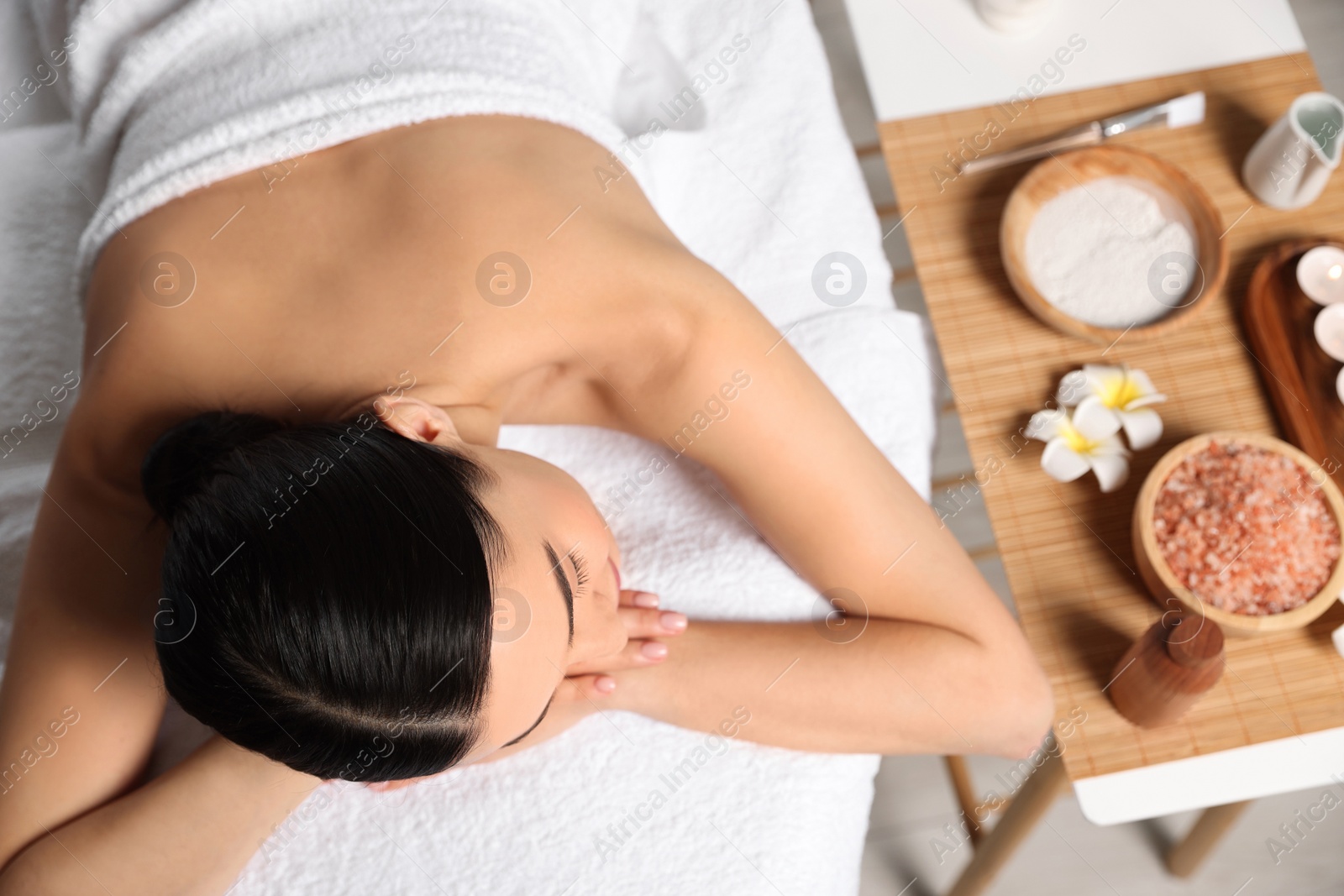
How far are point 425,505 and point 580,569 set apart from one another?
0.15 meters

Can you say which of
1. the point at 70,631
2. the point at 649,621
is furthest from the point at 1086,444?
the point at 70,631

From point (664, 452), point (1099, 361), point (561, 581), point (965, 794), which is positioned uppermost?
point (561, 581)

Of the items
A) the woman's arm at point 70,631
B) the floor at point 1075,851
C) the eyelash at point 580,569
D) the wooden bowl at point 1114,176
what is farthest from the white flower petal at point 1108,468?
the woman's arm at point 70,631

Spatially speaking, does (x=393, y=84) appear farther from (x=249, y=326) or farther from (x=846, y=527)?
(x=846, y=527)

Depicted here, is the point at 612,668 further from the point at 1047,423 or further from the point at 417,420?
the point at 1047,423

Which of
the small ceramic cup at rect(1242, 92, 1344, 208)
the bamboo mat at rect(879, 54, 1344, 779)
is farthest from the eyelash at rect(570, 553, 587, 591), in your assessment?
the small ceramic cup at rect(1242, 92, 1344, 208)

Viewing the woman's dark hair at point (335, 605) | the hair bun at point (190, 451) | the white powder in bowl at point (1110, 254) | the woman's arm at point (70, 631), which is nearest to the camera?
the woman's dark hair at point (335, 605)

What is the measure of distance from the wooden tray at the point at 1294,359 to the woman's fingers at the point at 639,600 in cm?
67

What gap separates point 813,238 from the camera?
103 centimetres

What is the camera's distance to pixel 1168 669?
821 millimetres

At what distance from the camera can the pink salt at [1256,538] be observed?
2.85 ft

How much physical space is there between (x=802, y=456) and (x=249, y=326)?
18.7 inches

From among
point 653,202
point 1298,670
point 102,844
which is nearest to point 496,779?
point 102,844

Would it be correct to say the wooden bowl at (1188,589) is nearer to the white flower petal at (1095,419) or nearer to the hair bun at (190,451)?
the white flower petal at (1095,419)
